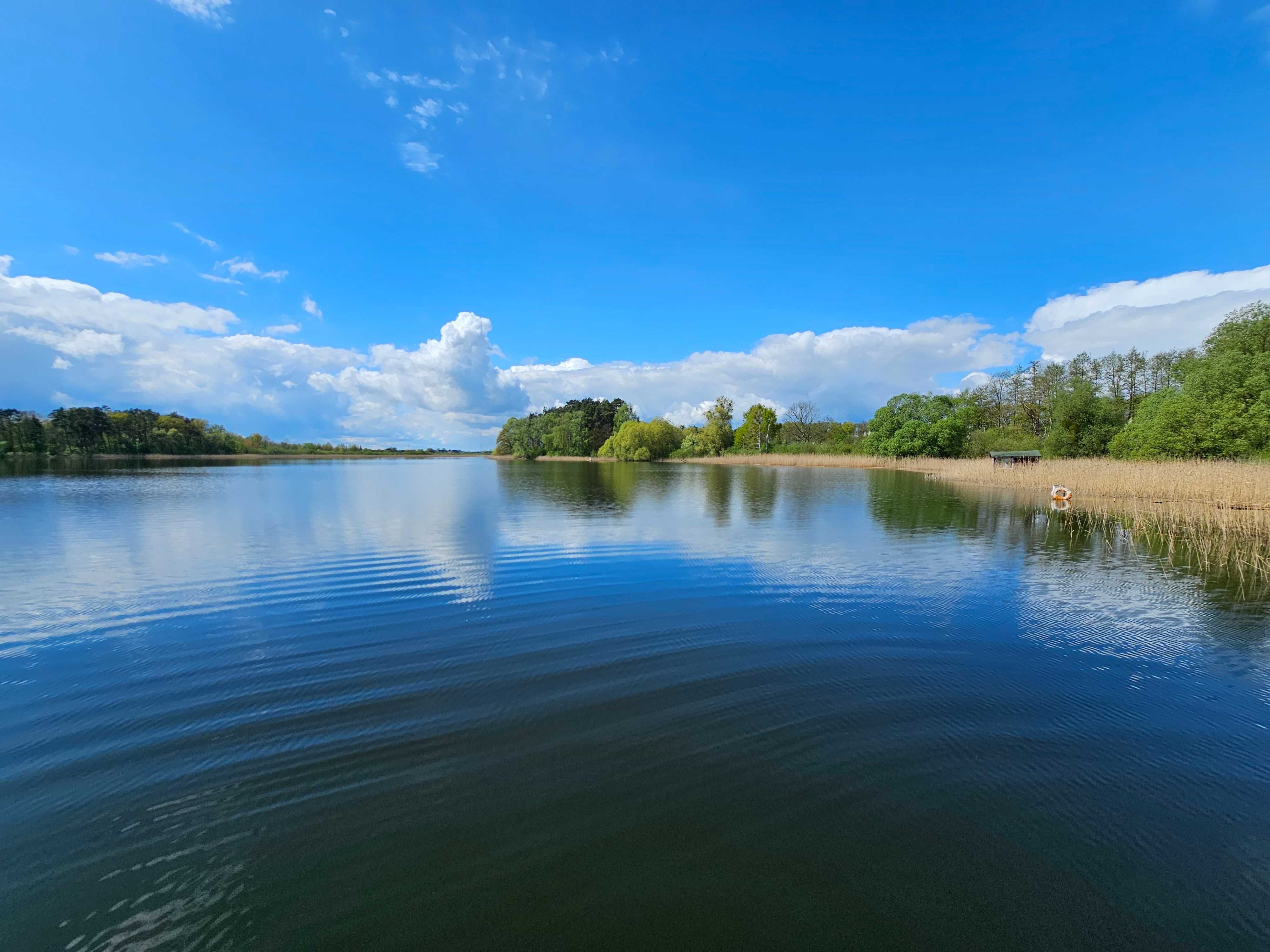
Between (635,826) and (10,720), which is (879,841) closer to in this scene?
(635,826)

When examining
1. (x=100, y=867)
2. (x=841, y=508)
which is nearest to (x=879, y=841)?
(x=100, y=867)

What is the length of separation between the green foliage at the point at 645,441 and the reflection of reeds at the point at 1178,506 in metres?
68.8

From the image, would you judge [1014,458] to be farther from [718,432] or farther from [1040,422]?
[718,432]

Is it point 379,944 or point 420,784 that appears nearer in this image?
point 379,944

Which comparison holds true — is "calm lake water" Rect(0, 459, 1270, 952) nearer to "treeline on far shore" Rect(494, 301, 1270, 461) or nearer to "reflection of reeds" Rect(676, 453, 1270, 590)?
"reflection of reeds" Rect(676, 453, 1270, 590)

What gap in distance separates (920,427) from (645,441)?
157 ft

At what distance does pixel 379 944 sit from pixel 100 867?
6.17ft

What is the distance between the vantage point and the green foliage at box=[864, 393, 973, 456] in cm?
6378

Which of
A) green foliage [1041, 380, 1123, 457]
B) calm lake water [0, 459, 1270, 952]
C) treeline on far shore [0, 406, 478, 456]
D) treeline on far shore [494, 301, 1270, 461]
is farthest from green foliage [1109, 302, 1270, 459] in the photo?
treeline on far shore [0, 406, 478, 456]

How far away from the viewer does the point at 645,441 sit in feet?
327

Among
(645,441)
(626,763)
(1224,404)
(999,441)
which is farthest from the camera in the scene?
(645,441)

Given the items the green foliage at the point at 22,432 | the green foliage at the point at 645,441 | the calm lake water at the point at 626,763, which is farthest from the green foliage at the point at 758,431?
the green foliage at the point at 22,432

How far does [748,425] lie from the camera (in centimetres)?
9306

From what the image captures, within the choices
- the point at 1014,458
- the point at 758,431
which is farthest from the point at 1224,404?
the point at 758,431
